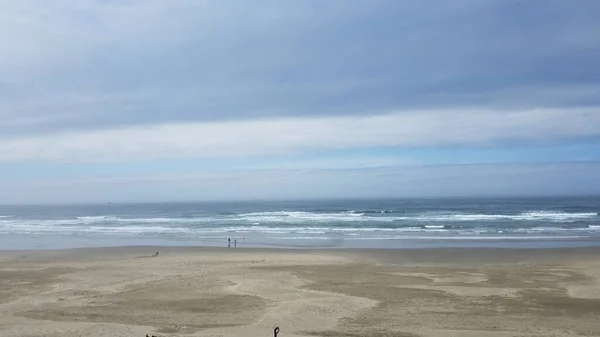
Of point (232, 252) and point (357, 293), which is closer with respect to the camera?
point (357, 293)

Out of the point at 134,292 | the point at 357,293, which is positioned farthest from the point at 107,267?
the point at 357,293

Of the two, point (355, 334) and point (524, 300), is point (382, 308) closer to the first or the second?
point (355, 334)

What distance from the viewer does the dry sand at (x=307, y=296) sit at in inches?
427

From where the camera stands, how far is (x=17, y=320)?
1160 cm

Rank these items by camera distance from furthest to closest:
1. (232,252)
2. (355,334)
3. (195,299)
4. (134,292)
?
(232,252) < (134,292) < (195,299) < (355,334)

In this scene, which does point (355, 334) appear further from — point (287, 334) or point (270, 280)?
point (270, 280)

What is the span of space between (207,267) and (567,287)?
489 inches

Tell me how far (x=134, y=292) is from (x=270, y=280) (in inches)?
166

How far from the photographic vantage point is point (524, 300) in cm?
1316

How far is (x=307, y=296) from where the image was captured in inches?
545

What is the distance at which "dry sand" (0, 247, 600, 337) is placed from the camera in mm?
10852

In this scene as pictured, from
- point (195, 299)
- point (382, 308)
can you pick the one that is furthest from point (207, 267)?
point (382, 308)

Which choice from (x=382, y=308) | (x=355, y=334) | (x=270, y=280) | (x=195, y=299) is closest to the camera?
(x=355, y=334)

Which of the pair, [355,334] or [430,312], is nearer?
[355,334]
